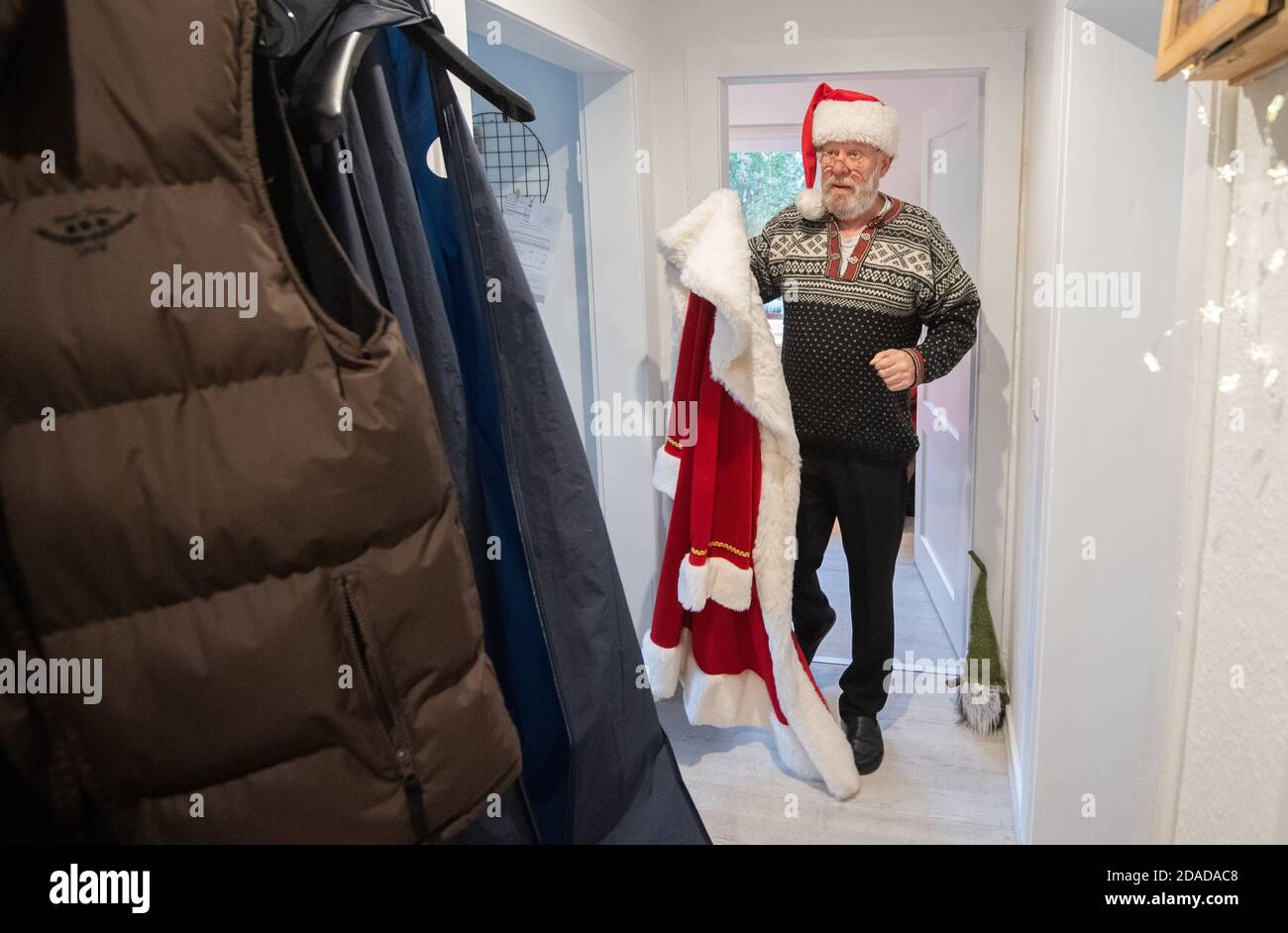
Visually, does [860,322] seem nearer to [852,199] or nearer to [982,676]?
[852,199]

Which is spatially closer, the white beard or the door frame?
the white beard

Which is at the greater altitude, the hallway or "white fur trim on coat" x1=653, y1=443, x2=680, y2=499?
"white fur trim on coat" x1=653, y1=443, x2=680, y2=499

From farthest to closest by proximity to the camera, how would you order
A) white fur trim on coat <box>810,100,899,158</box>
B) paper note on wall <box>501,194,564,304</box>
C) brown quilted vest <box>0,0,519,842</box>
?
paper note on wall <box>501,194,564,304</box>, white fur trim on coat <box>810,100,899,158</box>, brown quilted vest <box>0,0,519,842</box>

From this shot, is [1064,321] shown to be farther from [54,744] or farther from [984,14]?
[54,744]

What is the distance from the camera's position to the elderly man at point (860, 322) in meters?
1.94

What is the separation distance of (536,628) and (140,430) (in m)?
0.47

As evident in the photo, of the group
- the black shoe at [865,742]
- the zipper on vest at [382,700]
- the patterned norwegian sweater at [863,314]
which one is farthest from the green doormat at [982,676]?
the zipper on vest at [382,700]

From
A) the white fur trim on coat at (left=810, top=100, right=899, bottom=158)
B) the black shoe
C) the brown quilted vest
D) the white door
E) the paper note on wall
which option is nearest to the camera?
the brown quilted vest

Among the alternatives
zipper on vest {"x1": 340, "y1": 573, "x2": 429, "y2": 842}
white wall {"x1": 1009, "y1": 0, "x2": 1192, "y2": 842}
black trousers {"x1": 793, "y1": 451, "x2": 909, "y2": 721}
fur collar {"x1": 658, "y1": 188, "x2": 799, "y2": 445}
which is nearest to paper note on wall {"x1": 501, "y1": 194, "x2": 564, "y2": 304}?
fur collar {"x1": 658, "y1": 188, "x2": 799, "y2": 445}

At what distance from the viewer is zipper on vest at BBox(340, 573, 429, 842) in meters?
0.62

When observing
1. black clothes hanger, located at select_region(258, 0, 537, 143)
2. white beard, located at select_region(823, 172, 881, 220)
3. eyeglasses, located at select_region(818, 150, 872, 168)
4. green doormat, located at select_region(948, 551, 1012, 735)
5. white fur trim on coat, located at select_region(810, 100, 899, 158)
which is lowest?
green doormat, located at select_region(948, 551, 1012, 735)

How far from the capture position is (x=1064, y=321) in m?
1.49

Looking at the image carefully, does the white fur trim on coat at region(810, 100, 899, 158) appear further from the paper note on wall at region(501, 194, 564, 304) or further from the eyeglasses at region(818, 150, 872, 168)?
the paper note on wall at region(501, 194, 564, 304)

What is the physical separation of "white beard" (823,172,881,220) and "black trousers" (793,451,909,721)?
546 mm
